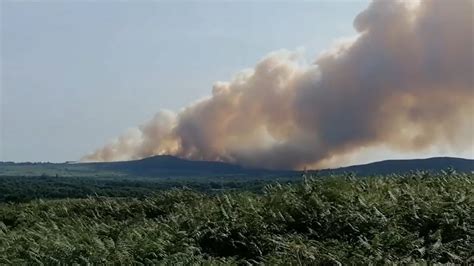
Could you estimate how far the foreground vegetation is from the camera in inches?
443

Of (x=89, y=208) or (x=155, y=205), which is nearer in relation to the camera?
(x=155, y=205)

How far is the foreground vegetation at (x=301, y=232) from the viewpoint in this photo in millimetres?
11242

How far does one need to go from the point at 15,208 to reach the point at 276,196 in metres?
11.0

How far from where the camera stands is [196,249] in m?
12.4

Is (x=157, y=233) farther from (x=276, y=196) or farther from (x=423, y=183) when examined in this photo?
(x=423, y=183)

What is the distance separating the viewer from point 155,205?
19.8 metres

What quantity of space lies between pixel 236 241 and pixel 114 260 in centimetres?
229

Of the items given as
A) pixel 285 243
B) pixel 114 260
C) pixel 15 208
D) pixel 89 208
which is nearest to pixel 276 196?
pixel 285 243

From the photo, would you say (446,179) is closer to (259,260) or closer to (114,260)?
(259,260)

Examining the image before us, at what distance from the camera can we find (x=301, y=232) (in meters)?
13.3

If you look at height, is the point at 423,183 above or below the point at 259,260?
above

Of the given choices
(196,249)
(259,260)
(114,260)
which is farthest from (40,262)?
(259,260)

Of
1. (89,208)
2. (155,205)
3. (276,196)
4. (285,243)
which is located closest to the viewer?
(285,243)

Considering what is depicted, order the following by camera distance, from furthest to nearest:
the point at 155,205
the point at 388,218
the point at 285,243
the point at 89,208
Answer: the point at 89,208, the point at 155,205, the point at 388,218, the point at 285,243
